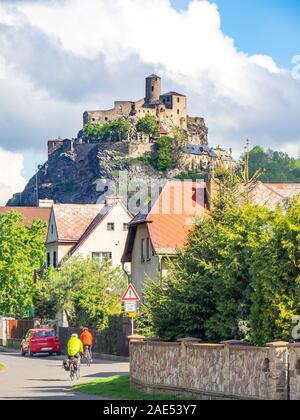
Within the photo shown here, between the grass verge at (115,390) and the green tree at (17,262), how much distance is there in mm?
41615

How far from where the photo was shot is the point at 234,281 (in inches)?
1176

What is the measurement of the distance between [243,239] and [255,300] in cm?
486

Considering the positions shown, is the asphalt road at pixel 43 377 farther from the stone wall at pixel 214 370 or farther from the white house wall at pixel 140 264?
the white house wall at pixel 140 264

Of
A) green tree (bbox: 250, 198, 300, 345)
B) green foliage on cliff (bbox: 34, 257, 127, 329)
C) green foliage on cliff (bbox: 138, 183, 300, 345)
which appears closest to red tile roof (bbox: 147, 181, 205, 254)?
green foliage on cliff (bbox: 34, 257, 127, 329)

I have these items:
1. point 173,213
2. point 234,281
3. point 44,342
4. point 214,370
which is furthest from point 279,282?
point 44,342

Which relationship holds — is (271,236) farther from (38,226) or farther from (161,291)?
(38,226)

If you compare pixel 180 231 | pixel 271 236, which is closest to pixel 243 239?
pixel 271 236

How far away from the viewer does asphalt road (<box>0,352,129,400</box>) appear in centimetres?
2802

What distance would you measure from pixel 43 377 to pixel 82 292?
816 inches

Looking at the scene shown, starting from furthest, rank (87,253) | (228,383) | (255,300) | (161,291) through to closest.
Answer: (87,253), (161,291), (255,300), (228,383)

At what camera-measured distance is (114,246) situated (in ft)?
246

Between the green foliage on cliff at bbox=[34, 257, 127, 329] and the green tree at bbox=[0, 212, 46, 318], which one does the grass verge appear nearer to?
the green foliage on cliff at bbox=[34, 257, 127, 329]

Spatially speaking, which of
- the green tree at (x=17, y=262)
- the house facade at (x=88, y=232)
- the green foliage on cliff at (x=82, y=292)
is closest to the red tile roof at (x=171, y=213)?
the green foliage on cliff at (x=82, y=292)

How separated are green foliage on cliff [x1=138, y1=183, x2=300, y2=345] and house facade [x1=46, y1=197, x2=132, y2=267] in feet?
118
